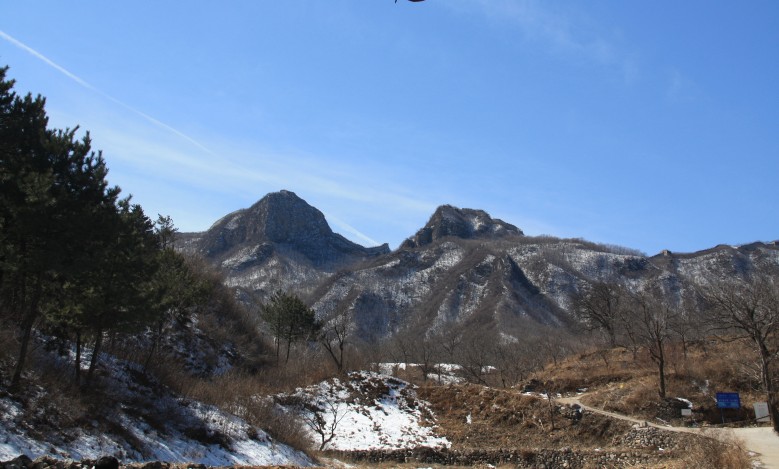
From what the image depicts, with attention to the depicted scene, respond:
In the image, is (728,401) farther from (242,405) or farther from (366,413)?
(242,405)

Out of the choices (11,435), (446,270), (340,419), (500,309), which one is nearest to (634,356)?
(340,419)

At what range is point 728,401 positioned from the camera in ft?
83.7

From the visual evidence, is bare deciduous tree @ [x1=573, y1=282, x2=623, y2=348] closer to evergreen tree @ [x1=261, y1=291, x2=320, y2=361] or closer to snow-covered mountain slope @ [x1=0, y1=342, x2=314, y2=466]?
evergreen tree @ [x1=261, y1=291, x2=320, y2=361]

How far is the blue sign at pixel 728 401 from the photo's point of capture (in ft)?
83.1

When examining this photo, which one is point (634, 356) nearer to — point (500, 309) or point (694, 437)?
point (694, 437)

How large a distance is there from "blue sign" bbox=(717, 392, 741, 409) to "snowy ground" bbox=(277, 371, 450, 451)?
1468 cm

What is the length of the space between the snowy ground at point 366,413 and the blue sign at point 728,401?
14.7 metres

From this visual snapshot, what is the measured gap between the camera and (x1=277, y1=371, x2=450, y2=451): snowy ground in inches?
1265

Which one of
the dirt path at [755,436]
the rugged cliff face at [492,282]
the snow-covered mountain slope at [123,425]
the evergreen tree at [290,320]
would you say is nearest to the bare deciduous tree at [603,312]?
the dirt path at [755,436]

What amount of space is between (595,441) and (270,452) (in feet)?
57.3

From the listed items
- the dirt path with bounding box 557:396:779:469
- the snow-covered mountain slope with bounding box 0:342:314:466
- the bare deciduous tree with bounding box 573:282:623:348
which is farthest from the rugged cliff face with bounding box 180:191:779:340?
the snow-covered mountain slope with bounding box 0:342:314:466

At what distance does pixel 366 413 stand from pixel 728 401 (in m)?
22.3

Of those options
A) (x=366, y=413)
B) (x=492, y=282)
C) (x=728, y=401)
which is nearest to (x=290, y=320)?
(x=366, y=413)

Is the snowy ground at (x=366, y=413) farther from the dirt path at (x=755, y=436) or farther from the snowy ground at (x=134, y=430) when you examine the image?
the dirt path at (x=755, y=436)
